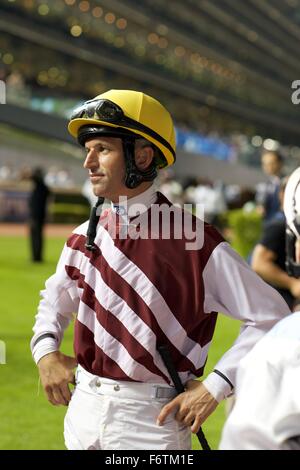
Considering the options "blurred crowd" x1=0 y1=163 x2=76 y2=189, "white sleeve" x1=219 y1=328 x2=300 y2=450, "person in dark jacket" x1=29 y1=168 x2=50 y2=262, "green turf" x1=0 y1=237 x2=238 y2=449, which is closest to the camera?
"white sleeve" x1=219 y1=328 x2=300 y2=450

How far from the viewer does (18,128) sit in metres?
40.4

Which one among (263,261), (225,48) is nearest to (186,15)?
(225,48)

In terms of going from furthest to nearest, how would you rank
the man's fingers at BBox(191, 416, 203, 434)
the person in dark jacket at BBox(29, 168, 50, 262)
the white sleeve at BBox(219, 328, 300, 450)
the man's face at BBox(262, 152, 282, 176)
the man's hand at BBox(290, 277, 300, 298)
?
the person in dark jacket at BBox(29, 168, 50, 262) → the man's face at BBox(262, 152, 282, 176) → the man's hand at BBox(290, 277, 300, 298) → the man's fingers at BBox(191, 416, 203, 434) → the white sleeve at BBox(219, 328, 300, 450)

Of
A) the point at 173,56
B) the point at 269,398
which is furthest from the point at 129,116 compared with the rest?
the point at 173,56

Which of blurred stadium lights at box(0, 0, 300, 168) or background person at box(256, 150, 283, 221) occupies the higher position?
blurred stadium lights at box(0, 0, 300, 168)

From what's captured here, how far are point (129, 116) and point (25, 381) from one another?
459 cm

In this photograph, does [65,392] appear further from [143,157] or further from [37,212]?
[37,212]

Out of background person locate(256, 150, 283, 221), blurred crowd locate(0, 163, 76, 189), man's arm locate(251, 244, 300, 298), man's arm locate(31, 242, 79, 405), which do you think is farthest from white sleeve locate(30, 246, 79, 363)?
blurred crowd locate(0, 163, 76, 189)

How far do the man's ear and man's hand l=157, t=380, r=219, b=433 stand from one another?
2.35 ft

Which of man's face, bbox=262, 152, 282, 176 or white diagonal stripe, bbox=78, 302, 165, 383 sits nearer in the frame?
white diagonal stripe, bbox=78, 302, 165, 383

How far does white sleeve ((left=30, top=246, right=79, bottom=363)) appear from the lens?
9.22 ft

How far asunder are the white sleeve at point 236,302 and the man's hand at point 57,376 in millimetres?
443

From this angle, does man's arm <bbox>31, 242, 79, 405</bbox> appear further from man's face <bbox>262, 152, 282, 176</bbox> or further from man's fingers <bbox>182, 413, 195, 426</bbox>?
man's face <bbox>262, 152, 282, 176</bbox>
